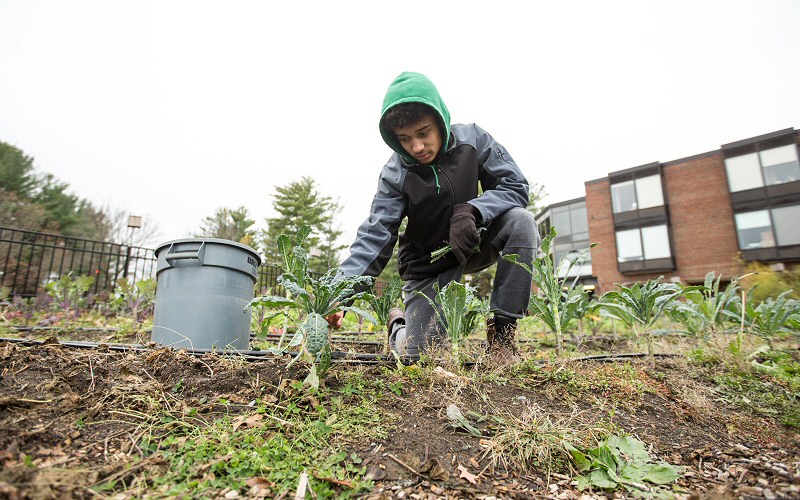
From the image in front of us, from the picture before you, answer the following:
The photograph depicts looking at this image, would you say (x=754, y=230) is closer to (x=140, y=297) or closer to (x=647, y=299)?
(x=647, y=299)

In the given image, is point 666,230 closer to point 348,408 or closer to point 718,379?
point 718,379

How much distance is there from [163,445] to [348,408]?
0.56 m

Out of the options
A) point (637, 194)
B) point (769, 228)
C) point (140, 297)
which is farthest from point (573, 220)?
point (140, 297)

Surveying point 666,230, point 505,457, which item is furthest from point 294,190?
point 505,457

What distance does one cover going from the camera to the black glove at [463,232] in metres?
2.07

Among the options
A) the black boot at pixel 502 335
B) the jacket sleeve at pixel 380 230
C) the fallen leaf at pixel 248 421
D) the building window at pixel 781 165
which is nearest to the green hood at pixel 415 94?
the jacket sleeve at pixel 380 230

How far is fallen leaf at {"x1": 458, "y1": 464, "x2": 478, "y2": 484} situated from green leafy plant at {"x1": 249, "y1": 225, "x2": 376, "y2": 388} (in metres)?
0.59

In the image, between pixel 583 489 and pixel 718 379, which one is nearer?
pixel 583 489

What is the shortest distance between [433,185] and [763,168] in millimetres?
22079

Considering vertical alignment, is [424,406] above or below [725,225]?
below

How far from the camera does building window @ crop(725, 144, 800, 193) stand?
1652 cm

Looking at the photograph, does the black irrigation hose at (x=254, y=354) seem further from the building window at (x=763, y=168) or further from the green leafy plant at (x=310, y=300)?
the building window at (x=763, y=168)

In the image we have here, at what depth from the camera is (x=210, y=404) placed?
1.29 m

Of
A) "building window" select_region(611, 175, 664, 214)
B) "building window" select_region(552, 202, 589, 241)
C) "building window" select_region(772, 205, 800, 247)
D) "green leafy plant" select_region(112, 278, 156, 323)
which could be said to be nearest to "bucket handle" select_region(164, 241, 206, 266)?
"green leafy plant" select_region(112, 278, 156, 323)
